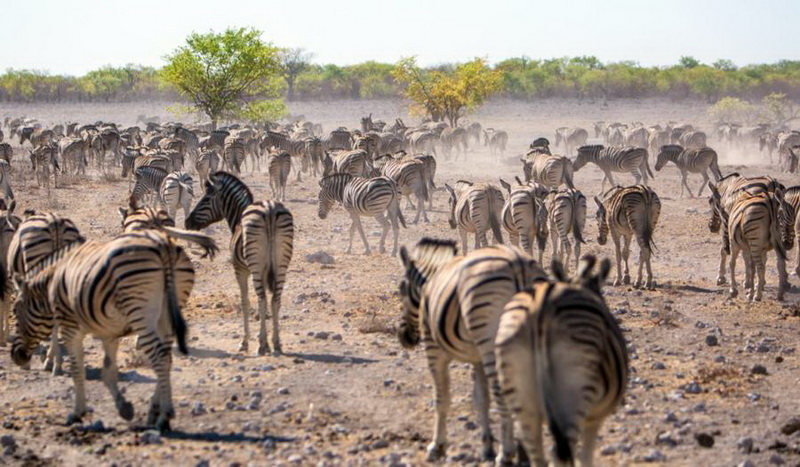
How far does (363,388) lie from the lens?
9758 millimetres

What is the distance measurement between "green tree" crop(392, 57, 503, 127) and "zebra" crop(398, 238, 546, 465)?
138ft

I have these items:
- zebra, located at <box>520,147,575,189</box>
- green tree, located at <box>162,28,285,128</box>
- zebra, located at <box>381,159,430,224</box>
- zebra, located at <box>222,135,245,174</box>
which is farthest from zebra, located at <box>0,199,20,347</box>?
green tree, located at <box>162,28,285,128</box>

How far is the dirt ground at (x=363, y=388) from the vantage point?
791 cm

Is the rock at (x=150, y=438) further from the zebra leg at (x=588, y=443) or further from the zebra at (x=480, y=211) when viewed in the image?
the zebra at (x=480, y=211)

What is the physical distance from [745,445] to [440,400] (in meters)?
2.41

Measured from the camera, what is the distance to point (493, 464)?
7434 mm

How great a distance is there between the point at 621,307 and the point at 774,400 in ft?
14.7

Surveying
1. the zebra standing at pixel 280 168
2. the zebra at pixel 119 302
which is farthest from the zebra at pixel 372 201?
the zebra at pixel 119 302

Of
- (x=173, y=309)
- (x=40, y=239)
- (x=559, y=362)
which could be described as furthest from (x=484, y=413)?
(x=40, y=239)

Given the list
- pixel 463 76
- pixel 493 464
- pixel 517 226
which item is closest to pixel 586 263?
pixel 493 464

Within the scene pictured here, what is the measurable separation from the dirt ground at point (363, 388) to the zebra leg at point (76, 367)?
16 cm

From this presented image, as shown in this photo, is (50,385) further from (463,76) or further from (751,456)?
(463,76)

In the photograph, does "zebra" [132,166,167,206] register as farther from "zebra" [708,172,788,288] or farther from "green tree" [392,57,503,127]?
"green tree" [392,57,503,127]

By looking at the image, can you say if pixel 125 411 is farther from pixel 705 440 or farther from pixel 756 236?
pixel 756 236
